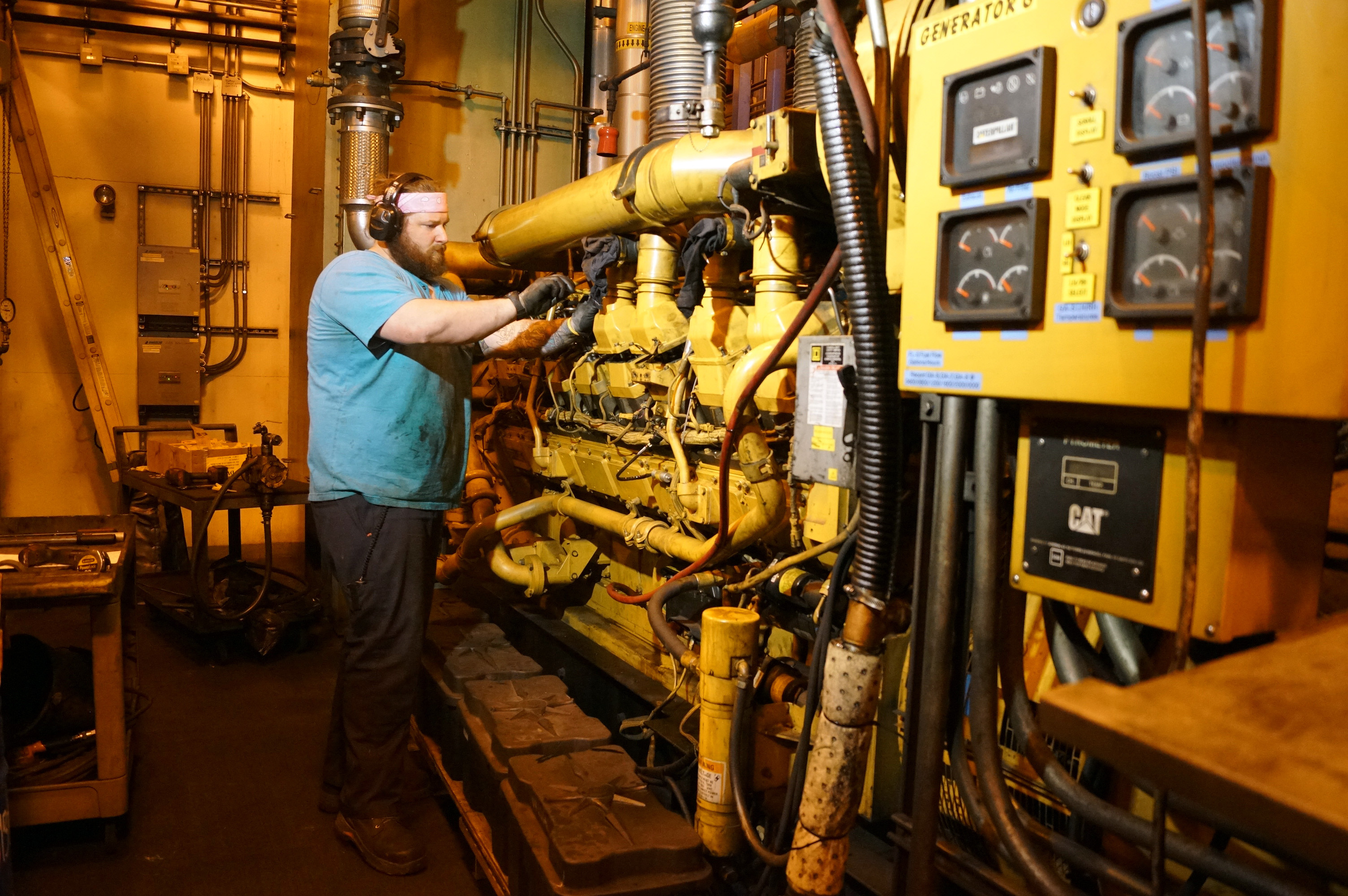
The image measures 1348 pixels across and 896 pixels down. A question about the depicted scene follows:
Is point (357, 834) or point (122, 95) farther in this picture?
point (122, 95)

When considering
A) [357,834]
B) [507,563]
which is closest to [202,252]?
[507,563]

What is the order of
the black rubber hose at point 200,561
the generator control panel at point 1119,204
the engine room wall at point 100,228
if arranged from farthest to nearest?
1. the engine room wall at point 100,228
2. the black rubber hose at point 200,561
3. the generator control panel at point 1119,204

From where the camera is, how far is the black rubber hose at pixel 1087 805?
118 centimetres

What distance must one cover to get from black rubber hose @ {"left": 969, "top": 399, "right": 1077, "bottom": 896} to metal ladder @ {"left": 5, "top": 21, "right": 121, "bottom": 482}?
19.0 feet

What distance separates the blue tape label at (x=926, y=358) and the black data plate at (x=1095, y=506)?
18 centimetres

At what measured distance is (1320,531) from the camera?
51.4 inches

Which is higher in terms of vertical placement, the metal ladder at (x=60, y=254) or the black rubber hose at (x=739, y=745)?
the metal ladder at (x=60, y=254)

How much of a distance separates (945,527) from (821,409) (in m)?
0.51

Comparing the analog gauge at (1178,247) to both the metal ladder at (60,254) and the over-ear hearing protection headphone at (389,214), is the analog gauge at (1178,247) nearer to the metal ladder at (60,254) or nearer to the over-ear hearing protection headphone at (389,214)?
the over-ear hearing protection headphone at (389,214)

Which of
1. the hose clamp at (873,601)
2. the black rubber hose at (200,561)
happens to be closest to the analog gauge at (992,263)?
the hose clamp at (873,601)

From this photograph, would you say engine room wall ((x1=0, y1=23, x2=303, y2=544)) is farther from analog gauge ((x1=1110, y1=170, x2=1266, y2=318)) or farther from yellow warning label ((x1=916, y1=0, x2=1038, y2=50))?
analog gauge ((x1=1110, y1=170, x2=1266, y2=318))

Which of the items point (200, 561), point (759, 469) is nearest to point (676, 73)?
point (759, 469)

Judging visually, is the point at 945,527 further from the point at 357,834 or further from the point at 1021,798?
the point at 357,834

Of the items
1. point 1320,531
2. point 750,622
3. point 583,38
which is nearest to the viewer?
point 1320,531
